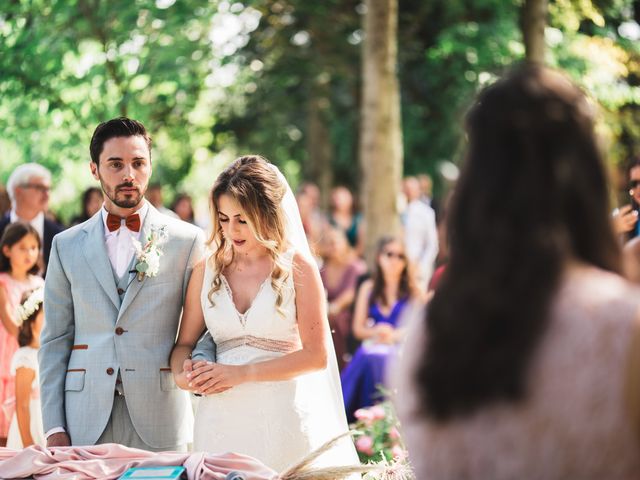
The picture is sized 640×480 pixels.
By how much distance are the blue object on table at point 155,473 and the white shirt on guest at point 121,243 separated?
56.0 inches

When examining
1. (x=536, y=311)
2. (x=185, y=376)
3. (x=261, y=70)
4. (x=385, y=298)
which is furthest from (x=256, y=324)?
(x=261, y=70)

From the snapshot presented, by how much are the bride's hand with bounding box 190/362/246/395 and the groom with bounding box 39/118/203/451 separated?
0.31 meters

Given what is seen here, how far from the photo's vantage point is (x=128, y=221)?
4.43 metres

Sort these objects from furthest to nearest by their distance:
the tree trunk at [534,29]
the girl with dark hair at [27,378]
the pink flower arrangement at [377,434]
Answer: the tree trunk at [534,29] → the pink flower arrangement at [377,434] → the girl with dark hair at [27,378]

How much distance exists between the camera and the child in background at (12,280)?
6715mm

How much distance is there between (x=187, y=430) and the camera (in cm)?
446

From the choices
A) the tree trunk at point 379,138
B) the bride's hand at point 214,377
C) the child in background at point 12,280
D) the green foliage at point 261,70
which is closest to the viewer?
the bride's hand at point 214,377

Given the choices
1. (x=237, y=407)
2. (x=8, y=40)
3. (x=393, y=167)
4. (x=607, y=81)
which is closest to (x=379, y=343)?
(x=393, y=167)

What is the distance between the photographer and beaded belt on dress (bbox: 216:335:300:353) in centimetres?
421

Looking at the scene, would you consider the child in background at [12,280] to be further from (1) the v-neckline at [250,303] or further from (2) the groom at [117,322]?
(1) the v-neckline at [250,303]

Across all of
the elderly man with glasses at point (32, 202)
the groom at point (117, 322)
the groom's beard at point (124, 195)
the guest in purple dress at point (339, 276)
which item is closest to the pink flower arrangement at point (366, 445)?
the groom at point (117, 322)

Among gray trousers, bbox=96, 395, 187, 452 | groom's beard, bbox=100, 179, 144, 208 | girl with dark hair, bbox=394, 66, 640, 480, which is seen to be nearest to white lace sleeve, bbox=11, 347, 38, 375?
gray trousers, bbox=96, 395, 187, 452

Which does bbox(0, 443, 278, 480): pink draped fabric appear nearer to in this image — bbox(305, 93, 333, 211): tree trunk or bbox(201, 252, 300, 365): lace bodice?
bbox(201, 252, 300, 365): lace bodice

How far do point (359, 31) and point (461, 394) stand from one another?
1614 centimetres
